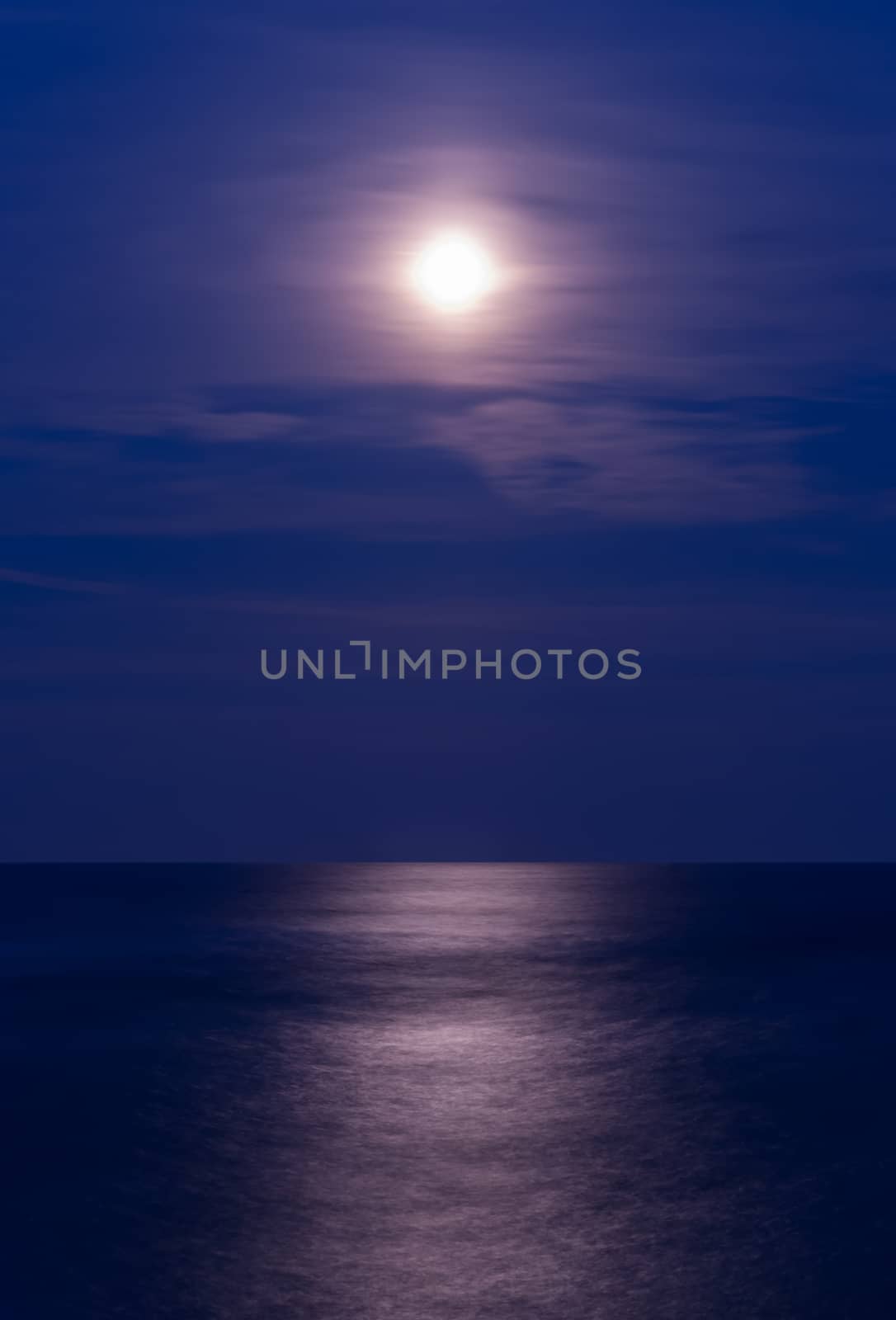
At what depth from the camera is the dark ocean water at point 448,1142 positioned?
835 inches

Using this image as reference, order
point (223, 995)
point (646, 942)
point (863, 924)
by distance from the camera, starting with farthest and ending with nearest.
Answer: point (863, 924), point (646, 942), point (223, 995)

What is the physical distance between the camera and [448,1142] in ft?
100

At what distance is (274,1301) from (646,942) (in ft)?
218

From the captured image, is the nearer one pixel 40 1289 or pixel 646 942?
pixel 40 1289

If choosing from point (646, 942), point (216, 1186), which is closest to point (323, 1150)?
point (216, 1186)

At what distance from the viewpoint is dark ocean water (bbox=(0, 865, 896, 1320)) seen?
835 inches

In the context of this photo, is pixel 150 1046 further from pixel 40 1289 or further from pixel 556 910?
pixel 556 910

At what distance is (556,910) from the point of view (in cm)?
12350

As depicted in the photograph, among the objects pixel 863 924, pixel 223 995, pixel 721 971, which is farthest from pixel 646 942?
pixel 223 995

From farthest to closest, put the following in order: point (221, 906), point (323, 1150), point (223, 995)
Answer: point (221, 906)
point (223, 995)
point (323, 1150)

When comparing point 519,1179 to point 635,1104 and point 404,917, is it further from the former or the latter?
point 404,917

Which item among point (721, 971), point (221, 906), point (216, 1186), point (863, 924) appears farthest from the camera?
point (221, 906)

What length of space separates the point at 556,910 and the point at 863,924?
28.5m

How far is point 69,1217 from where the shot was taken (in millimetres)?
24359
